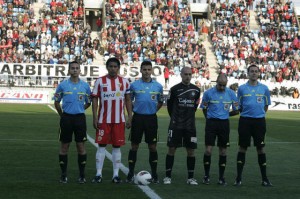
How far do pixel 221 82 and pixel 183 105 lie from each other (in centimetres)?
73

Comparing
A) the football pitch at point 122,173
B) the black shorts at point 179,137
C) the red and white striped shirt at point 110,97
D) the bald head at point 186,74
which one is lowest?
the football pitch at point 122,173

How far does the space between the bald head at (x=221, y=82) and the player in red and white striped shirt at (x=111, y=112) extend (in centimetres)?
149

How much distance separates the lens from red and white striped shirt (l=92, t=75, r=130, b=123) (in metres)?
11.1

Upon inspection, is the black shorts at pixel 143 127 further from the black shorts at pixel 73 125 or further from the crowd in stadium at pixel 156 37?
the crowd in stadium at pixel 156 37

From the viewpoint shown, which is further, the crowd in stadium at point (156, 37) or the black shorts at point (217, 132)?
the crowd in stadium at point (156, 37)

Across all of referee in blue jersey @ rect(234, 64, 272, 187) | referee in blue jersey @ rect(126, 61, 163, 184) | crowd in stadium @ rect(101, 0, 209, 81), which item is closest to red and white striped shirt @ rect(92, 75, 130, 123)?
referee in blue jersey @ rect(126, 61, 163, 184)


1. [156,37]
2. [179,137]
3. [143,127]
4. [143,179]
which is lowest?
[143,179]

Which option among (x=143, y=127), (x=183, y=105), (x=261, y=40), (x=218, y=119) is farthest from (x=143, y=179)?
(x=261, y=40)

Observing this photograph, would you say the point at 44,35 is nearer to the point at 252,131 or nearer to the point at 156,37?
the point at 156,37

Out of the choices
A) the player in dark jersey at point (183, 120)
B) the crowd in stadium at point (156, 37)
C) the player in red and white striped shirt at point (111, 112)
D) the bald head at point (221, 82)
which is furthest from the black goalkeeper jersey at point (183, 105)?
the crowd in stadium at point (156, 37)

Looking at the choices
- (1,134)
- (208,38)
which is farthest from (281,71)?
(1,134)

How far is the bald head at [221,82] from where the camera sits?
37.1 feet

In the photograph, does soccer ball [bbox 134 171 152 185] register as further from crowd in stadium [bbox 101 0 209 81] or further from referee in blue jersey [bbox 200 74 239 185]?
crowd in stadium [bbox 101 0 209 81]

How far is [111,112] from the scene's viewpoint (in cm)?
1107
